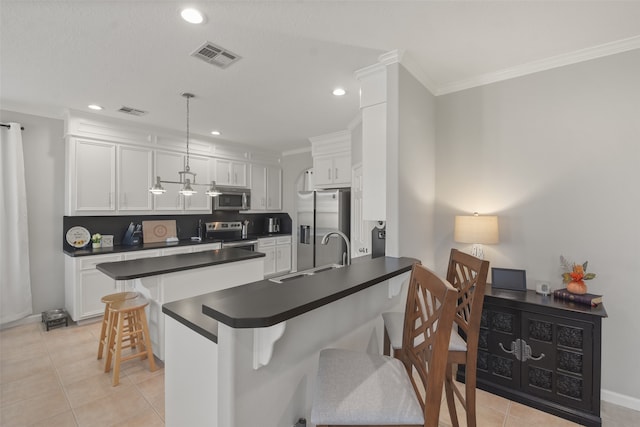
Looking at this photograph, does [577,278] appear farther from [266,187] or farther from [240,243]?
[266,187]

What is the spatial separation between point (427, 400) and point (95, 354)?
3.14 metres

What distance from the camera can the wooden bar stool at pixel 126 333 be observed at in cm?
230

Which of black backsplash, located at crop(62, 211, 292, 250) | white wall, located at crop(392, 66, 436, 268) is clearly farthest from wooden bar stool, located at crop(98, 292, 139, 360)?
white wall, located at crop(392, 66, 436, 268)

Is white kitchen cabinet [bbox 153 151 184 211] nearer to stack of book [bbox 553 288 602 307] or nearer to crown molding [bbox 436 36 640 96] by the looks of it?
crown molding [bbox 436 36 640 96]

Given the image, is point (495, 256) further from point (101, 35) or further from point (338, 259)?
point (101, 35)

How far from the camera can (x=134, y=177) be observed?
3998mm

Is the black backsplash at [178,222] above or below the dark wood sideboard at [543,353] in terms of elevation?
above

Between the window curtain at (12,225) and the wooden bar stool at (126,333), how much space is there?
5.85 feet

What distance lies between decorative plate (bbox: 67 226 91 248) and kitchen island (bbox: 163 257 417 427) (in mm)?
3062

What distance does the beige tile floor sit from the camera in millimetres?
1891

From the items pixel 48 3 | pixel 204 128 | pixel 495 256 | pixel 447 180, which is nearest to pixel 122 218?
pixel 204 128

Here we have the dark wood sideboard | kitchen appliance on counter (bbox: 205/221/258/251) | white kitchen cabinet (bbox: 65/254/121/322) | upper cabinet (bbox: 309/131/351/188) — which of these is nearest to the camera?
the dark wood sideboard

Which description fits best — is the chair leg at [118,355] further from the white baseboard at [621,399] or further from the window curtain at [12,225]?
the white baseboard at [621,399]

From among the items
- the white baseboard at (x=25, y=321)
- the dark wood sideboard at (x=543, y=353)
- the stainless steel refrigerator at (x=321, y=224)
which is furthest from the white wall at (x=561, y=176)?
the white baseboard at (x=25, y=321)
